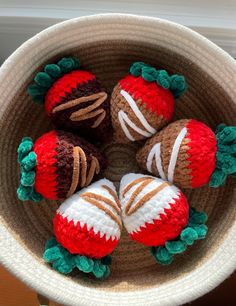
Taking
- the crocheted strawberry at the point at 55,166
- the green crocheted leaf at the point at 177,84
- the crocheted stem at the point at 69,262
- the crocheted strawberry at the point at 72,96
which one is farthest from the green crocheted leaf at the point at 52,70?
the crocheted stem at the point at 69,262

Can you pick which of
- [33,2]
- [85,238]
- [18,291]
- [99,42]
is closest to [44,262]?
[85,238]

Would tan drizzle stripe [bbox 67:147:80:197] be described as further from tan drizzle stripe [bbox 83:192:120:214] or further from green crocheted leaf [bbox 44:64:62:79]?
green crocheted leaf [bbox 44:64:62:79]

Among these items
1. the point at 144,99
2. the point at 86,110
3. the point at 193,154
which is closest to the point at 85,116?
the point at 86,110

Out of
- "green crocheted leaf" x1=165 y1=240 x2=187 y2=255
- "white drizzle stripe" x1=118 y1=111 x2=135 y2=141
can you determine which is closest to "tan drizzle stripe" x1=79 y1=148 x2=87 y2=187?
"white drizzle stripe" x1=118 y1=111 x2=135 y2=141

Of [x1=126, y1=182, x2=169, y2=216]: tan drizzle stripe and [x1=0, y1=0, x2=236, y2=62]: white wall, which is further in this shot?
[x1=0, y1=0, x2=236, y2=62]: white wall

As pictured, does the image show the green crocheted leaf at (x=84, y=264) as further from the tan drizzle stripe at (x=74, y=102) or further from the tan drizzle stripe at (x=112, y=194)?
the tan drizzle stripe at (x=74, y=102)

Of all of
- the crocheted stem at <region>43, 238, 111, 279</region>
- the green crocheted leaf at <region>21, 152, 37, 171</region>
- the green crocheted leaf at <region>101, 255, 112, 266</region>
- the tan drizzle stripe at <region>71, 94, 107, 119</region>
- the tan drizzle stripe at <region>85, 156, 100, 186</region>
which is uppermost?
the tan drizzle stripe at <region>71, 94, 107, 119</region>
